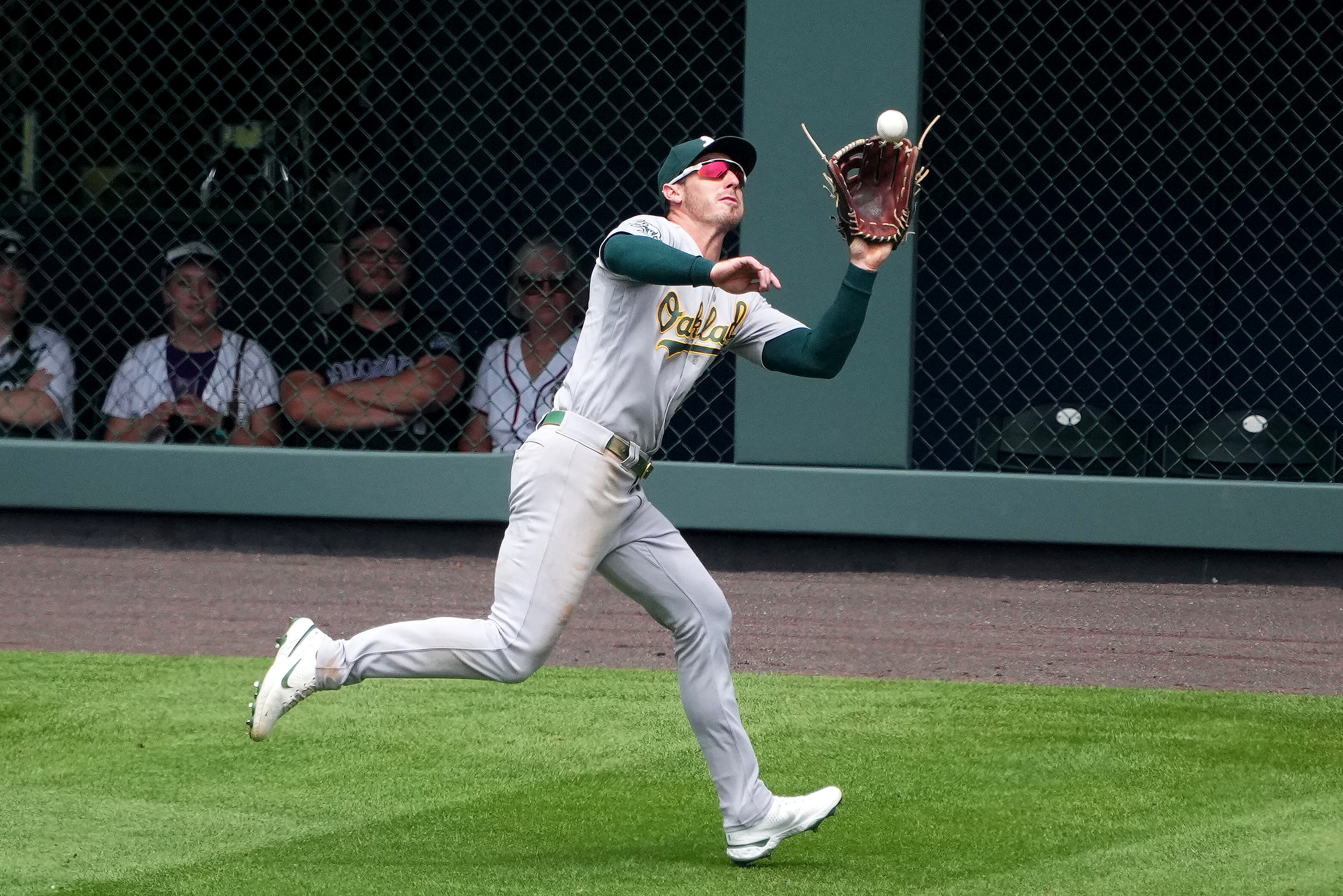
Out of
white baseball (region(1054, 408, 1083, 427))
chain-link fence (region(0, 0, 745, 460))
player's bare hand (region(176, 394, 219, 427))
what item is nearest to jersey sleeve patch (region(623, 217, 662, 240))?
chain-link fence (region(0, 0, 745, 460))

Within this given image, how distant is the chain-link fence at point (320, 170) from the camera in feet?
24.8

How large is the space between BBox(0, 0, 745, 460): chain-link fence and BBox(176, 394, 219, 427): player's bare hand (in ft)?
0.32

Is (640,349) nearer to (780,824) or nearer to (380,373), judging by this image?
(780,824)

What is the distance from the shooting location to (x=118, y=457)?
286 inches

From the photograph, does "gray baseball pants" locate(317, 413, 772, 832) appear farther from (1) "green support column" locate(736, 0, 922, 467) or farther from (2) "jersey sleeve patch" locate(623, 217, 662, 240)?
(1) "green support column" locate(736, 0, 922, 467)

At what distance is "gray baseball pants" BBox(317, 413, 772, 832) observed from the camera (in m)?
3.57

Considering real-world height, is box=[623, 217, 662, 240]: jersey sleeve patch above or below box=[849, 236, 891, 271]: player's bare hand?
above

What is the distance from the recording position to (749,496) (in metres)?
7.06

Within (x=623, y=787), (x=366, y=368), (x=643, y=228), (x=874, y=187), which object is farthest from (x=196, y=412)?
(x=874, y=187)

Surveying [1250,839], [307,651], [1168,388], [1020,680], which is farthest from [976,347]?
[307,651]

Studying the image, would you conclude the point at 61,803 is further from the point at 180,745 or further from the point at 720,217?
the point at 720,217

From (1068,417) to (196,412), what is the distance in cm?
385

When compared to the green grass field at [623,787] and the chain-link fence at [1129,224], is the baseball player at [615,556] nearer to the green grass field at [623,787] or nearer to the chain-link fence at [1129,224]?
the green grass field at [623,787]

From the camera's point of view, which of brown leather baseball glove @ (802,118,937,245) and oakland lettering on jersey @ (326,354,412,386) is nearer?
brown leather baseball glove @ (802,118,937,245)
